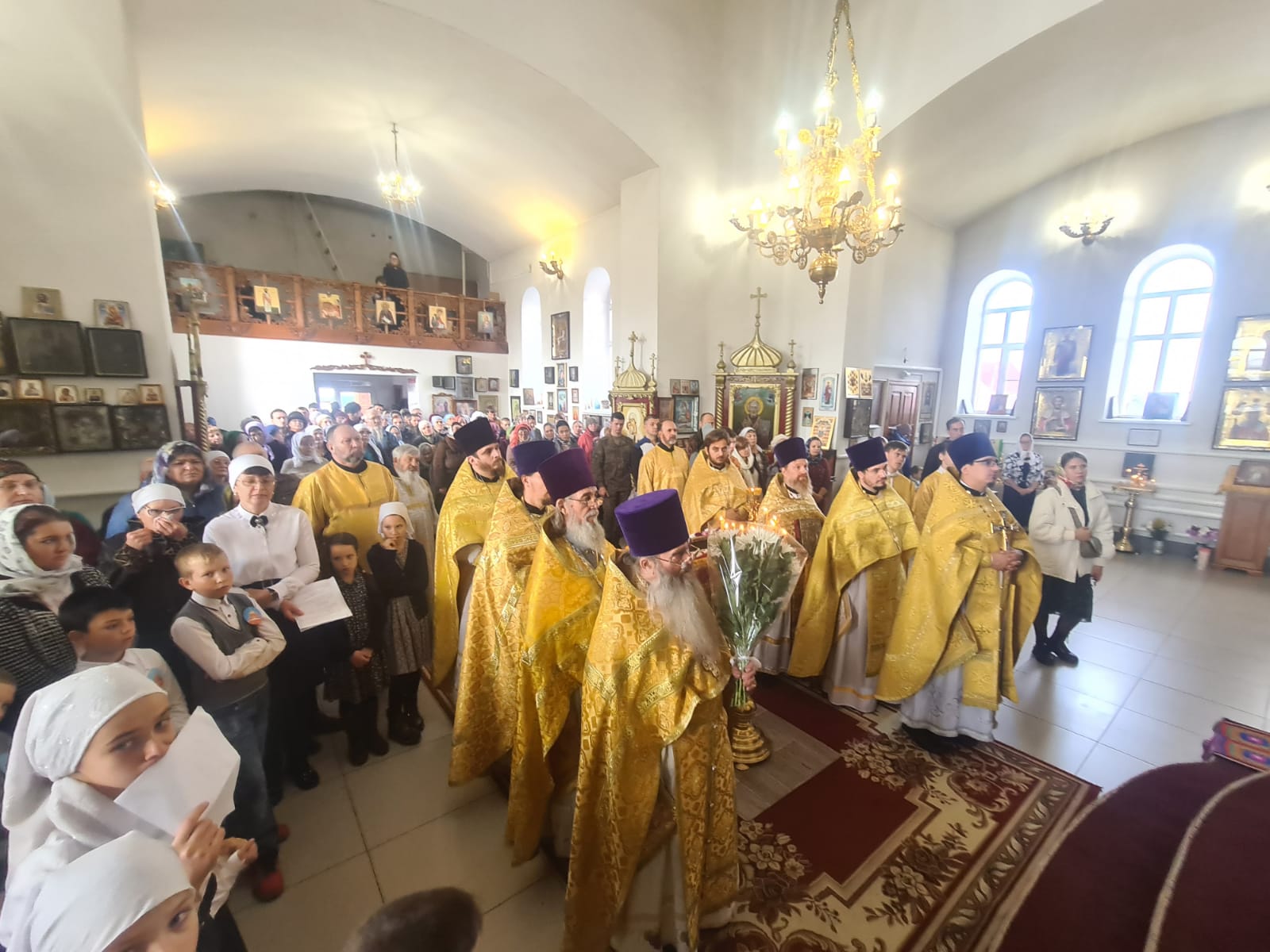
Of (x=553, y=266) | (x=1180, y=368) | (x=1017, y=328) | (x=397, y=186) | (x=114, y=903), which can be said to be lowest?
(x=114, y=903)

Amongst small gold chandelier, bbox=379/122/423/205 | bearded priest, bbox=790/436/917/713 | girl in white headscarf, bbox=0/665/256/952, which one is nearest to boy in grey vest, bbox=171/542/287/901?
girl in white headscarf, bbox=0/665/256/952

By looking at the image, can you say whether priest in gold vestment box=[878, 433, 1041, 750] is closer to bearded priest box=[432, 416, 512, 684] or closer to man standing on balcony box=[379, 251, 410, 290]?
bearded priest box=[432, 416, 512, 684]

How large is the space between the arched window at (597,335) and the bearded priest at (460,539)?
953cm

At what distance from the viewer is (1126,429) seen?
9.49 metres

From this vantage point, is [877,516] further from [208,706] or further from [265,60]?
[265,60]

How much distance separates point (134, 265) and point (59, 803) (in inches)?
228

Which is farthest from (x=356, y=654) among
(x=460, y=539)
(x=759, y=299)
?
(x=759, y=299)

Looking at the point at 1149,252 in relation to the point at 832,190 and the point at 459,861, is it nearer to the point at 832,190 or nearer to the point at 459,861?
the point at 832,190

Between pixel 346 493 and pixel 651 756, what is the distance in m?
2.94

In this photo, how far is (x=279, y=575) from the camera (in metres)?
2.90

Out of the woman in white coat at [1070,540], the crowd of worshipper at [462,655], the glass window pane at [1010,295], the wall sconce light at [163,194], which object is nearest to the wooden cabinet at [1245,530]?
the glass window pane at [1010,295]

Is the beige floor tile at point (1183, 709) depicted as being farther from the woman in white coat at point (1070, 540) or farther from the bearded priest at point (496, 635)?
the bearded priest at point (496, 635)

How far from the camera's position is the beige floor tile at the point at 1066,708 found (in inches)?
148

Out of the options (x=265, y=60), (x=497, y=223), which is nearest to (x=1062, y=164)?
(x=497, y=223)
